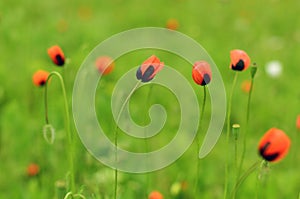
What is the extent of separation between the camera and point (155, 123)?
248 cm

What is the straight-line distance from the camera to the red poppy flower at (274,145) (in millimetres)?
1083

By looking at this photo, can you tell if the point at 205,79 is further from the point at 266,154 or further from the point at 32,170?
the point at 32,170

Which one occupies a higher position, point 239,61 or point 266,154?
point 239,61

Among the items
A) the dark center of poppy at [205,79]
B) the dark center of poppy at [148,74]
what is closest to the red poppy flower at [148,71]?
the dark center of poppy at [148,74]

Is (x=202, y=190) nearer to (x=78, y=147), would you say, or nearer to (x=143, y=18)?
(x=78, y=147)

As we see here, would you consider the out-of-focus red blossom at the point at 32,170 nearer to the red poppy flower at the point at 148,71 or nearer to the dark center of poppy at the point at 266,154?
the red poppy flower at the point at 148,71

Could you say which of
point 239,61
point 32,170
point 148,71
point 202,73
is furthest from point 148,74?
point 32,170

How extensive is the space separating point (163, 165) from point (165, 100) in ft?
2.75

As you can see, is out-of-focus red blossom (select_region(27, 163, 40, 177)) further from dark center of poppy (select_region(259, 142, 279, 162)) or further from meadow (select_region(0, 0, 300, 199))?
dark center of poppy (select_region(259, 142, 279, 162))

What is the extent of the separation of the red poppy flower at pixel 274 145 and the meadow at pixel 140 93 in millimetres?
96

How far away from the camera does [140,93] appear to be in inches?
125

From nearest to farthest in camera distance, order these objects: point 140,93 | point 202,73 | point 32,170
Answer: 1. point 202,73
2. point 32,170
3. point 140,93

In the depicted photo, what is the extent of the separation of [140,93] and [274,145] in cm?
212

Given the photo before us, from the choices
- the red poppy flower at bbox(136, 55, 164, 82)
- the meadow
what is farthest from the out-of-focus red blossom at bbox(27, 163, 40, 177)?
the red poppy flower at bbox(136, 55, 164, 82)
